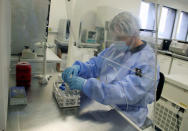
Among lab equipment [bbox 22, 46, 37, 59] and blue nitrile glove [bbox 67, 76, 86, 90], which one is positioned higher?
lab equipment [bbox 22, 46, 37, 59]

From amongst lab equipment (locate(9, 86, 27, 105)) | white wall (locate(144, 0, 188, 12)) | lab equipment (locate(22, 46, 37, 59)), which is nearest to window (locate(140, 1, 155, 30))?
lab equipment (locate(9, 86, 27, 105))

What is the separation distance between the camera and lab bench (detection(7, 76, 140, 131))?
0.73 m

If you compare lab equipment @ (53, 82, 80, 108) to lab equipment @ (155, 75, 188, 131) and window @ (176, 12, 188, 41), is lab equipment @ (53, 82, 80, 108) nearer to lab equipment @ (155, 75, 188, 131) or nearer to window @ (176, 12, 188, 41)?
lab equipment @ (155, 75, 188, 131)

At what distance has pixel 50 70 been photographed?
155 cm

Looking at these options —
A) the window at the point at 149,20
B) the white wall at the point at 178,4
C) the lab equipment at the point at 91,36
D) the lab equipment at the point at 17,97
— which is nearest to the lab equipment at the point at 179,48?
the white wall at the point at 178,4

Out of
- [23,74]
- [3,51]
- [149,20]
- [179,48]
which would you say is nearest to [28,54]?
[23,74]

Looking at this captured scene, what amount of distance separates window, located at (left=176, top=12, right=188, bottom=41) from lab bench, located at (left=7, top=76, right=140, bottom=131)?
18.1ft

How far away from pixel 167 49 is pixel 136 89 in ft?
11.6

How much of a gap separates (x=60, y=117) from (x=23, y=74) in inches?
18.2

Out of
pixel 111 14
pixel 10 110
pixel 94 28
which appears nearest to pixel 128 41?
pixel 111 14

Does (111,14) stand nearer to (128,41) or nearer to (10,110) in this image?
(128,41)

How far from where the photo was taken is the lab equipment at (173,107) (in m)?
1.58

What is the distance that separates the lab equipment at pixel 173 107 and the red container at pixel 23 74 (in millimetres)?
1392

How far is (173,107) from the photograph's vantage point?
1.66m
